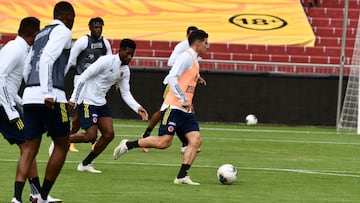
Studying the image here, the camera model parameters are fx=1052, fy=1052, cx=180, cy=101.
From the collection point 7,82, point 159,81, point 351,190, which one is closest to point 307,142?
point 159,81

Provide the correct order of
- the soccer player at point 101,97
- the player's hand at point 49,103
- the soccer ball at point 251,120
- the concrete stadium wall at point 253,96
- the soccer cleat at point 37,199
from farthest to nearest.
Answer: the concrete stadium wall at point 253,96, the soccer ball at point 251,120, the soccer player at point 101,97, the soccer cleat at point 37,199, the player's hand at point 49,103

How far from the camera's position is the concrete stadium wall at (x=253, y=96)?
26781mm

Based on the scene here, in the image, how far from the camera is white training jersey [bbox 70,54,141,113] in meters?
15.2

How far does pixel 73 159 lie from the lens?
55.2 feet

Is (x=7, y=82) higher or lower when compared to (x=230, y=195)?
higher

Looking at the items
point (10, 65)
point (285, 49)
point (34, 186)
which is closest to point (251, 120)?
point (285, 49)

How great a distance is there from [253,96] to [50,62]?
54.7ft

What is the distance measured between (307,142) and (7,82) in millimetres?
11381

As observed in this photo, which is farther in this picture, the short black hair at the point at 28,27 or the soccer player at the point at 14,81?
the short black hair at the point at 28,27

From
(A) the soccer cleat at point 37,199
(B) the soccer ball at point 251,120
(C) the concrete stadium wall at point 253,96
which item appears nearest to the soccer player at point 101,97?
(A) the soccer cleat at point 37,199

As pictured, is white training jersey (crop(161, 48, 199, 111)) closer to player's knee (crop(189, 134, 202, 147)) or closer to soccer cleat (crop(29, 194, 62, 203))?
player's knee (crop(189, 134, 202, 147))

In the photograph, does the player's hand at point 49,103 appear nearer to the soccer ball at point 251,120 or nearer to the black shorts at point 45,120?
the black shorts at point 45,120

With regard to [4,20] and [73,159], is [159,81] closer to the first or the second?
[4,20]

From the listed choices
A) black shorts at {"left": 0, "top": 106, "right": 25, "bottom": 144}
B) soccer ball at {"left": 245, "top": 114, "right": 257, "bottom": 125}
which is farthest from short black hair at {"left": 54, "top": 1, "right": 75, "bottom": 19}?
soccer ball at {"left": 245, "top": 114, "right": 257, "bottom": 125}
